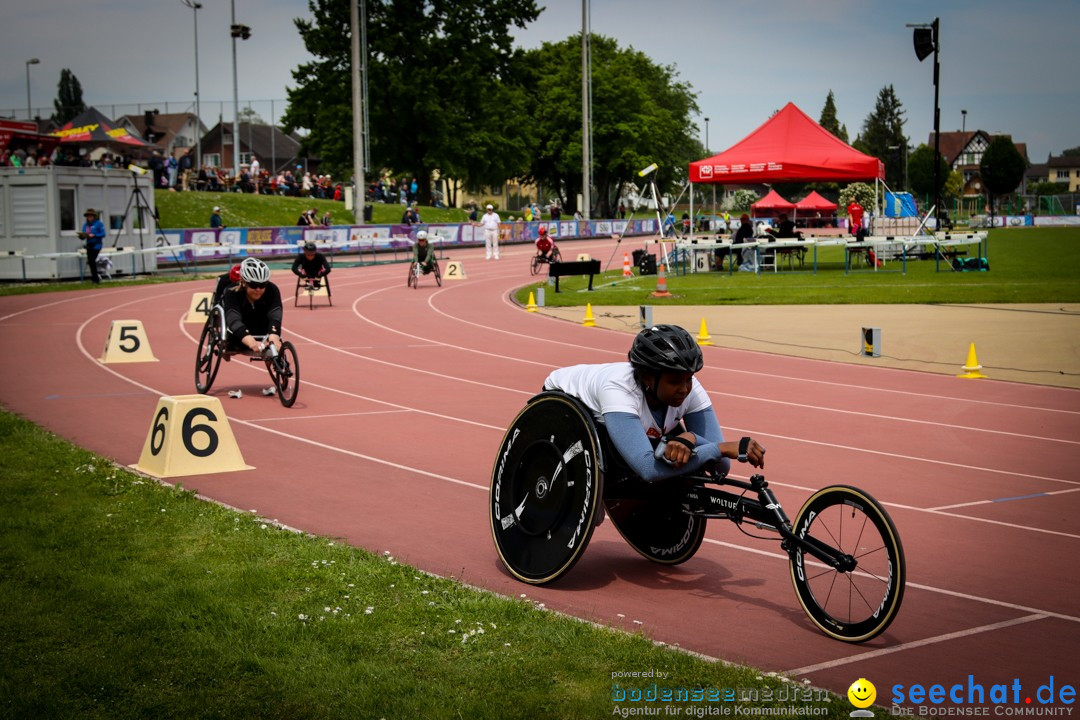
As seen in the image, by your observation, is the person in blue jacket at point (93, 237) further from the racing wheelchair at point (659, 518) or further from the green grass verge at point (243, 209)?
the racing wheelchair at point (659, 518)

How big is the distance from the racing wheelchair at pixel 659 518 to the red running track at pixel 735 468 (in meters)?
0.20

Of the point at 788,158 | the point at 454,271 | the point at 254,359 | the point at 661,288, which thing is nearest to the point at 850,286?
the point at 661,288

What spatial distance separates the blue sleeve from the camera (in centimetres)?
614

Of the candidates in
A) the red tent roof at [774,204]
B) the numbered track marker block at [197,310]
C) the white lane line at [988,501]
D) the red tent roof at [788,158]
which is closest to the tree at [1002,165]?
the red tent roof at [774,204]

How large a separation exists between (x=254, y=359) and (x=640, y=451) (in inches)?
358

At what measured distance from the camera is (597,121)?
88.4 metres

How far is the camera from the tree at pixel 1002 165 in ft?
384

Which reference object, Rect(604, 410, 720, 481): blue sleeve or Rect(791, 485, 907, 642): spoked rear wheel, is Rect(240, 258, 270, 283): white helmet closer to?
Rect(604, 410, 720, 481): blue sleeve

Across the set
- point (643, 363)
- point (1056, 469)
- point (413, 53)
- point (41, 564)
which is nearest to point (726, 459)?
point (643, 363)

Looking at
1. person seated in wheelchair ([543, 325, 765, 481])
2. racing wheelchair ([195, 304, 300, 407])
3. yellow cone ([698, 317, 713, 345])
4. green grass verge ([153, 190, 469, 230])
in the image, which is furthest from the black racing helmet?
green grass verge ([153, 190, 469, 230])

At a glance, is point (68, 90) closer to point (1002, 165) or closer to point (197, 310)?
point (1002, 165)

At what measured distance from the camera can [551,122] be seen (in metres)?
86.7

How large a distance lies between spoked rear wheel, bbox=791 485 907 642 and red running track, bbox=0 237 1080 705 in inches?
6.4

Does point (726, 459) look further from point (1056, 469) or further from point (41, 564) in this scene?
point (1056, 469)
